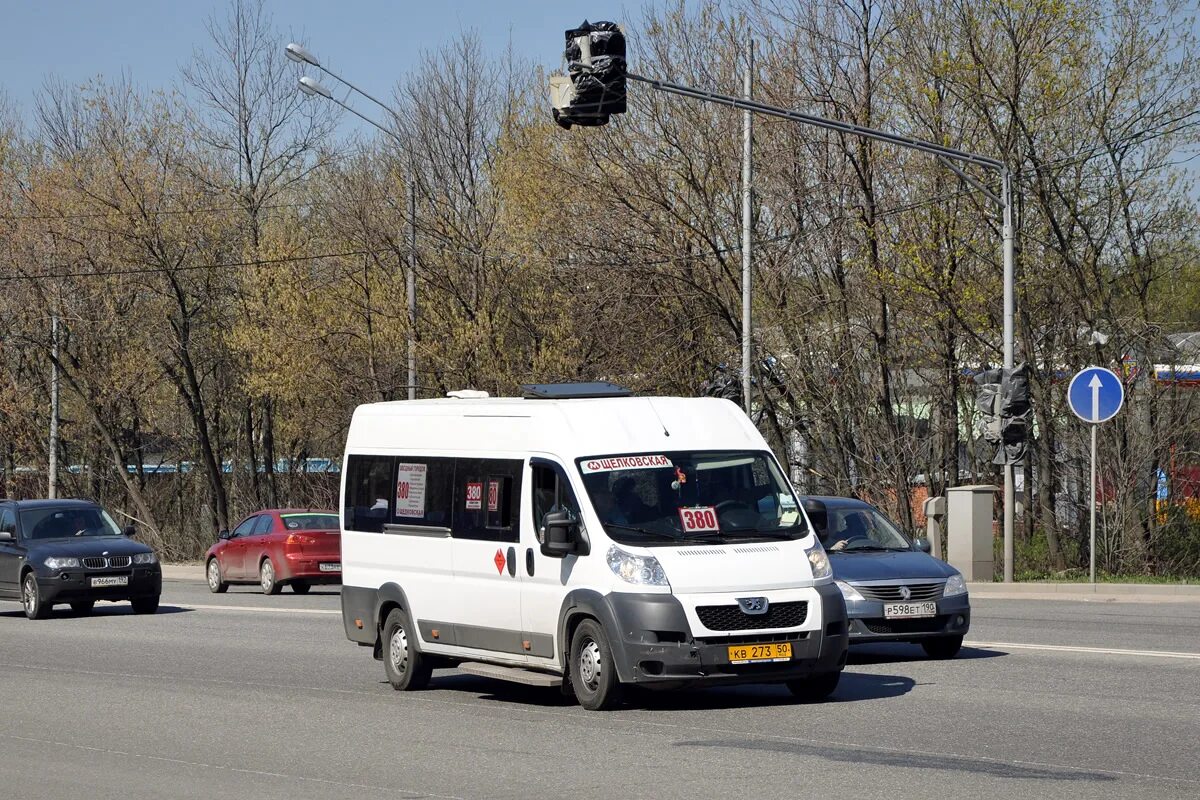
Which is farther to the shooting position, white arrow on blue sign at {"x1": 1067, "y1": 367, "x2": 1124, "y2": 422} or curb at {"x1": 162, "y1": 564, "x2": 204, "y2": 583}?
curb at {"x1": 162, "y1": 564, "x2": 204, "y2": 583}

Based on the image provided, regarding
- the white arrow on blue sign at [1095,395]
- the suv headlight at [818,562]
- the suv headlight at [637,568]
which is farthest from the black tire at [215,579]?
the suv headlight at [818,562]

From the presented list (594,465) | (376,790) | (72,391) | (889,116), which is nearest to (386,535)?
(594,465)

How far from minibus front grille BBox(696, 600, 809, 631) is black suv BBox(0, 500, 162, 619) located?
1481 centimetres

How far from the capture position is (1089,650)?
52.3 ft

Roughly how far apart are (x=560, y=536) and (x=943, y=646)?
470 centimetres

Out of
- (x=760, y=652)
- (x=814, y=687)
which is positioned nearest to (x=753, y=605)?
(x=760, y=652)

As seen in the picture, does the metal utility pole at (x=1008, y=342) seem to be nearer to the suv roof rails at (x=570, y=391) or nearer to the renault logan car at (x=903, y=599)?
the renault logan car at (x=903, y=599)

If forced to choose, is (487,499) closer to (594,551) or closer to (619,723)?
(594,551)

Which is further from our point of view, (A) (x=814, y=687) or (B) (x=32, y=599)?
(B) (x=32, y=599)

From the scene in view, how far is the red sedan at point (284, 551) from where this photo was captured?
3009 cm

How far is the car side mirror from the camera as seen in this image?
12398mm

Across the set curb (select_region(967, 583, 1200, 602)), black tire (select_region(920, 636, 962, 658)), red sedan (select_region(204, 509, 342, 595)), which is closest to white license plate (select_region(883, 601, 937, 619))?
black tire (select_region(920, 636, 962, 658))

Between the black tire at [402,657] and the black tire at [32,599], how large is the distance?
11.5 meters

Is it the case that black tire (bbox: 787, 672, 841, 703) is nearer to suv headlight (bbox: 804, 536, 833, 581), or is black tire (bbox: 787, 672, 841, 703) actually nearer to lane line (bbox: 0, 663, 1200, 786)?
suv headlight (bbox: 804, 536, 833, 581)
